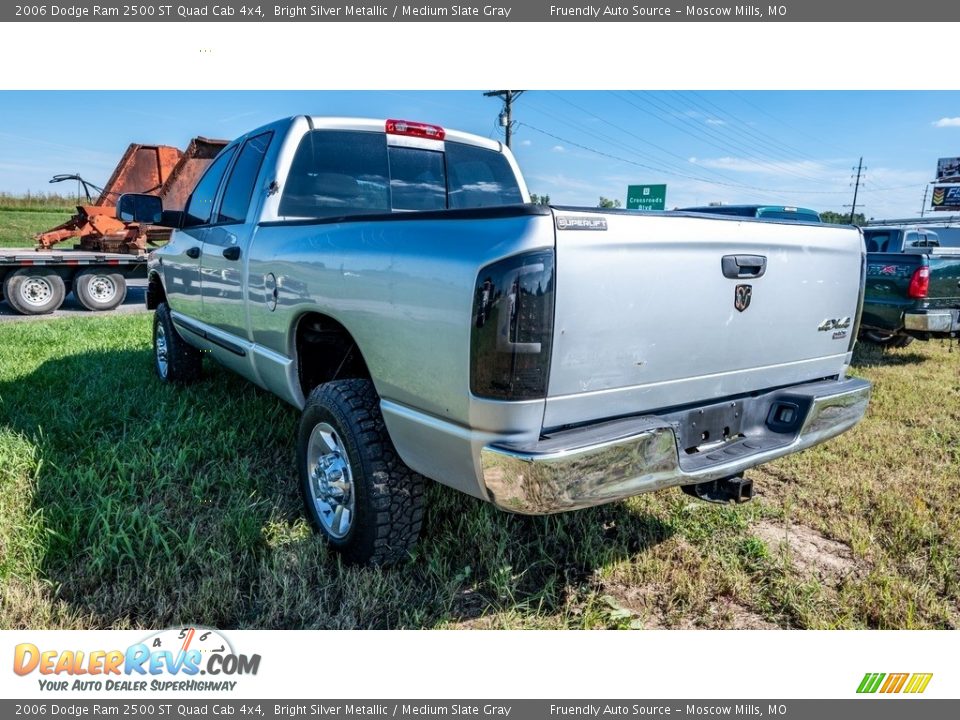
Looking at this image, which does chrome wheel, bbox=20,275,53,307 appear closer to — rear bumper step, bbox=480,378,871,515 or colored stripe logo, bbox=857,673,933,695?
rear bumper step, bbox=480,378,871,515

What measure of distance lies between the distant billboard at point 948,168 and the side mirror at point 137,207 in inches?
2703

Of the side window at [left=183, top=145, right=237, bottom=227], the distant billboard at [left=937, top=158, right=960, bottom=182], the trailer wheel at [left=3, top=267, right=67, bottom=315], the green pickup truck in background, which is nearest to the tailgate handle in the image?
the side window at [left=183, top=145, right=237, bottom=227]

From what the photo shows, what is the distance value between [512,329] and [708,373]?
94 cm

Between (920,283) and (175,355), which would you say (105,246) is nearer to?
(175,355)

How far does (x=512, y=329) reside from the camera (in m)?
1.84

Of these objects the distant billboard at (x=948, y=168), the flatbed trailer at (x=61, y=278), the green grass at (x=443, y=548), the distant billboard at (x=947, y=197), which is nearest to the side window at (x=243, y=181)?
the green grass at (x=443, y=548)

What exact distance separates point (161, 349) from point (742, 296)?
15.7 feet

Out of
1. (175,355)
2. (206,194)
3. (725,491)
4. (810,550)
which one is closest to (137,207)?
(206,194)

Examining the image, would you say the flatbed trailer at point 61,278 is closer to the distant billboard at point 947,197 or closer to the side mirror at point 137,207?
the side mirror at point 137,207

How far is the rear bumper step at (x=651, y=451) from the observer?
1.87 meters

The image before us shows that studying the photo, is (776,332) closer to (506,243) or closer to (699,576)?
(699,576)

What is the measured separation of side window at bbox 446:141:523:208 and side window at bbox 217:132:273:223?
1165mm

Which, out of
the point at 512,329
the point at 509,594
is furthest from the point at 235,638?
the point at 512,329

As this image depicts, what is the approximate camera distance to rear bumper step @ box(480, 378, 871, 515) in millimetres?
1871
